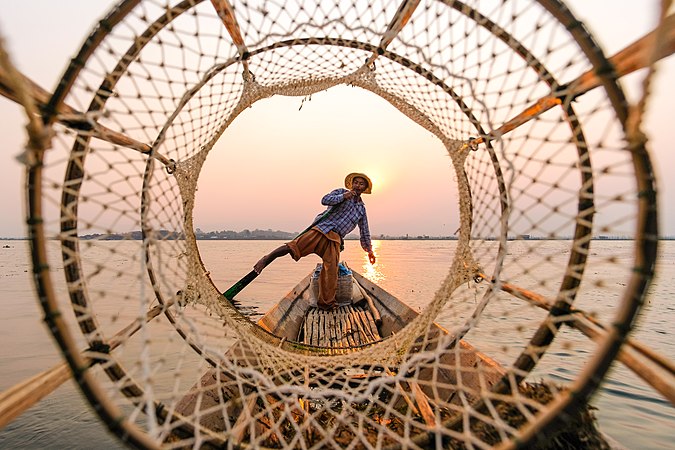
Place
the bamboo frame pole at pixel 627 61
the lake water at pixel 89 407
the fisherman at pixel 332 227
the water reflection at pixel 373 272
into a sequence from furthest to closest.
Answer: the water reflection at pixel 373 272 < the fisherman at pixel 332 227 < the lake water at pixel 89 407 < the bamboo frame pole at pixel 627 61

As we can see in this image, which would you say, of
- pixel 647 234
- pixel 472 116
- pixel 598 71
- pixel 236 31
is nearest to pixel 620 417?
pixel 472 116

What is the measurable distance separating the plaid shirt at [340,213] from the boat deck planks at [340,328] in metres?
1.37

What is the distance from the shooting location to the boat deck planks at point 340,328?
4598mm

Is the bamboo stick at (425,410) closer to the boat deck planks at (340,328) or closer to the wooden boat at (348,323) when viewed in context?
the wooden boat at (348,323)

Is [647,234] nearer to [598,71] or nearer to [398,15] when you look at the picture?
[598,71]

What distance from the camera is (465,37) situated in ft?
6.95

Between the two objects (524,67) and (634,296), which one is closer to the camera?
(634,296)

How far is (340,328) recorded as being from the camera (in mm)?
5141

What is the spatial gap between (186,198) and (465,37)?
2291 millimetres

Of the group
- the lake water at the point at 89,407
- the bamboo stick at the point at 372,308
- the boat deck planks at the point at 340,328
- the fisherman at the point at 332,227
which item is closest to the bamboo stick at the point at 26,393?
the lake water at the point at 89,407

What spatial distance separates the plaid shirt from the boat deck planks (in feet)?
4.50

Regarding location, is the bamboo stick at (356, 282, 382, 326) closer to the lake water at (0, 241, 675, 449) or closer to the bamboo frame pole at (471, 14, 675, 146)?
the lake water at (0, 241, 675, 449)

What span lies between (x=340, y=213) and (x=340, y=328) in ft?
5.57

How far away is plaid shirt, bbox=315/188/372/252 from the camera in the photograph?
196 inches
